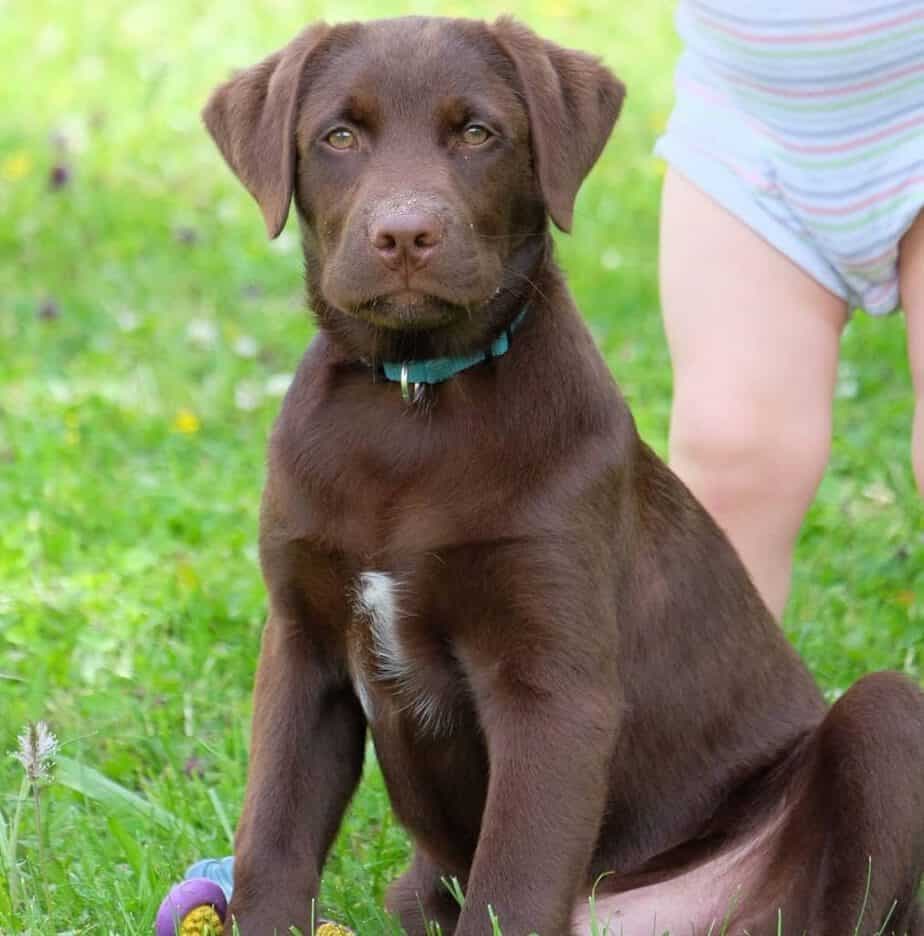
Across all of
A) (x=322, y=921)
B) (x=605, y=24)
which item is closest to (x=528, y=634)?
(x=322, y=921)

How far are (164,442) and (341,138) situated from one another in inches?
104

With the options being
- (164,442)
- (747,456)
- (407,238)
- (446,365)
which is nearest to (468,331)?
(446,365)

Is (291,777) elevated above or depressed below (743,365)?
below

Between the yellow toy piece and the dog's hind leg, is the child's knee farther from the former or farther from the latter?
the yellow toy piece

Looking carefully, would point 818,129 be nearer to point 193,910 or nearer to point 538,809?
point 538,809

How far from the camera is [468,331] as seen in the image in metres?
3.09

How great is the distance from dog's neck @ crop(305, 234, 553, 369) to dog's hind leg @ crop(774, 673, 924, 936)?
2.76 ft

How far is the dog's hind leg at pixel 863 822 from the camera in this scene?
300cm

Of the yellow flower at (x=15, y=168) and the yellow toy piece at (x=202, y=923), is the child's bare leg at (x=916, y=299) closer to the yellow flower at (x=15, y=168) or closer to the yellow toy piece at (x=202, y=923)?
the yellow toy piece at (x=202, y=923)

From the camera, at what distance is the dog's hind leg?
3.00m

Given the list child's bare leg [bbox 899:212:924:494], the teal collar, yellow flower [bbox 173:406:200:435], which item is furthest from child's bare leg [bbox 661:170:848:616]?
yellow flower [bbox 173:406:200:435]

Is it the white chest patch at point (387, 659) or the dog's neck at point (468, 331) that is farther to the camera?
the dog's neck at point (468, 331)

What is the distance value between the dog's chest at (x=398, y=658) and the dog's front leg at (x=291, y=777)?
86 mm

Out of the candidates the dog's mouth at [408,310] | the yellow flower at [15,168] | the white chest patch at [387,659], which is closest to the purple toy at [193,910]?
the white chest patch at [387,659]
